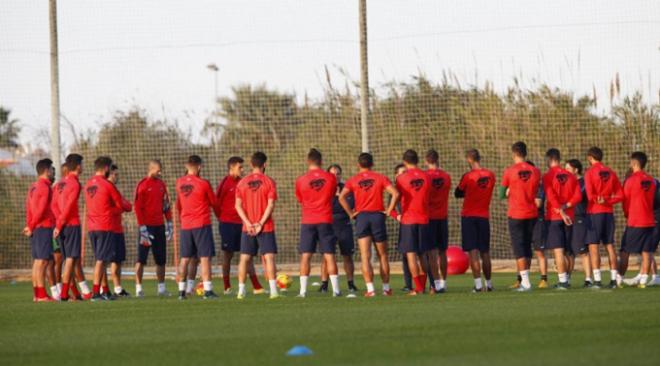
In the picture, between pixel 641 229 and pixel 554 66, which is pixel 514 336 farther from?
pixel 554 66

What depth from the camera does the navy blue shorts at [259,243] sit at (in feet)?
58.3

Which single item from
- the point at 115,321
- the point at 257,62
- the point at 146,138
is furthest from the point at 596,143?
the point at 115,321

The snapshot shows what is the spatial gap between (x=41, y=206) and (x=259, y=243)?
328 centimetres

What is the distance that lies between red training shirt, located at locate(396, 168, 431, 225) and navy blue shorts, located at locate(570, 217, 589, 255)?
294 cm

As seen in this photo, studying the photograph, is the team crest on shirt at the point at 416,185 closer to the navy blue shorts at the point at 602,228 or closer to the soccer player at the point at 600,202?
the soccer player at the point at 600,202

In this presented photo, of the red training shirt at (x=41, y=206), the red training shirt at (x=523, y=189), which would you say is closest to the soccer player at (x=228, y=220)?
the red training shirt at (x=41, y=206)

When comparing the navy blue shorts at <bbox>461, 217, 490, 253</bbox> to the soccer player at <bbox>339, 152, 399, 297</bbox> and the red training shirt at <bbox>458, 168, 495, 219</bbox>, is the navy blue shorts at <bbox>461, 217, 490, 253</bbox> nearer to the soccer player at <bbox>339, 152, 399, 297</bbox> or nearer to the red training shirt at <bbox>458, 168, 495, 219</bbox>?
the red training shirt at <bbox>458, 168, 495, 219</bbox>

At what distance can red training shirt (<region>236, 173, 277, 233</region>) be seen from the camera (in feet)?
58.0

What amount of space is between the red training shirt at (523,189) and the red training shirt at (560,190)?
221 mm

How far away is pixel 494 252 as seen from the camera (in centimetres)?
2650

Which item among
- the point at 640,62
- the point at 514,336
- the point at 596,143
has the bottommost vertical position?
the point at 514,336

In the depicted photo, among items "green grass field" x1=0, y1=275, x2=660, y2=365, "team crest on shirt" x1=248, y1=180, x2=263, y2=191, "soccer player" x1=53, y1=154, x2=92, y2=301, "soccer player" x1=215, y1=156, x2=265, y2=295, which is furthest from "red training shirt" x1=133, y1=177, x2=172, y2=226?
"green grass field" x1=0, y1=275, x2=660, y2=365

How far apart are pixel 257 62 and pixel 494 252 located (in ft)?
Answer: 21.5

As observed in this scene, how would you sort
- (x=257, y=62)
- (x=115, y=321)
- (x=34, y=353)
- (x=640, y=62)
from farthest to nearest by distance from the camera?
(x=257, y=62)
(x=640, y=62)
(x=115, y=321)
(x=34, y=353)
